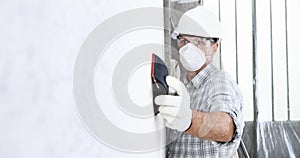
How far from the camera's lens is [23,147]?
4.0 inches

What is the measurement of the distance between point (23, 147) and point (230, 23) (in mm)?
2130

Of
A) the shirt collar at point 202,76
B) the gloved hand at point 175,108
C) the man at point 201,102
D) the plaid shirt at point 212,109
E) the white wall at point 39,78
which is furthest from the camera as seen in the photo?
the shirt collar at point 202,76

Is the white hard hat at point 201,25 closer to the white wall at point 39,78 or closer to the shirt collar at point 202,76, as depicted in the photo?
the shirt collar at point 202,76

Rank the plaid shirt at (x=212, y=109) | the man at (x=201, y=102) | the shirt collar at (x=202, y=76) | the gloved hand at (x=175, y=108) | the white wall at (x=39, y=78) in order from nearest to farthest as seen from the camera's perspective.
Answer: the white wall at (x=39, y=78) → the gloved hand at (x=175, y=108) → the man at (x=201, y=102) → the plaid shirt at (x=212, y=109) → the shirt collar at (x=202, y=76)

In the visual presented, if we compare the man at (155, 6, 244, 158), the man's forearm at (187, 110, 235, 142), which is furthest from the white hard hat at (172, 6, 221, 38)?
the man's forearm at (187, 110, 235, 142)

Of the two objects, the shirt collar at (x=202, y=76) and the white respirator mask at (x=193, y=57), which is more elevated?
the white respirator mask at (x=193, y=57)

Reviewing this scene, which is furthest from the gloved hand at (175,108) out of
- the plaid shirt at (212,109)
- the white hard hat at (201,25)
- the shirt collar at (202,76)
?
the white hard hat at (201,25)

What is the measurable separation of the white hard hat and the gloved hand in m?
0.43

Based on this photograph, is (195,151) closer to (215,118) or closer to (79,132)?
(215,118)

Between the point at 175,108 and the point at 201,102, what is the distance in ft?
1.27

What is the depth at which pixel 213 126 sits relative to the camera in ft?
3.14

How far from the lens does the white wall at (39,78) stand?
91 millimetres

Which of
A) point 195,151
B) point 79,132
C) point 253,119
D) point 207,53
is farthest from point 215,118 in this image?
point 253,119

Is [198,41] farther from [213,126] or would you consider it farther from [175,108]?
[175,108]
